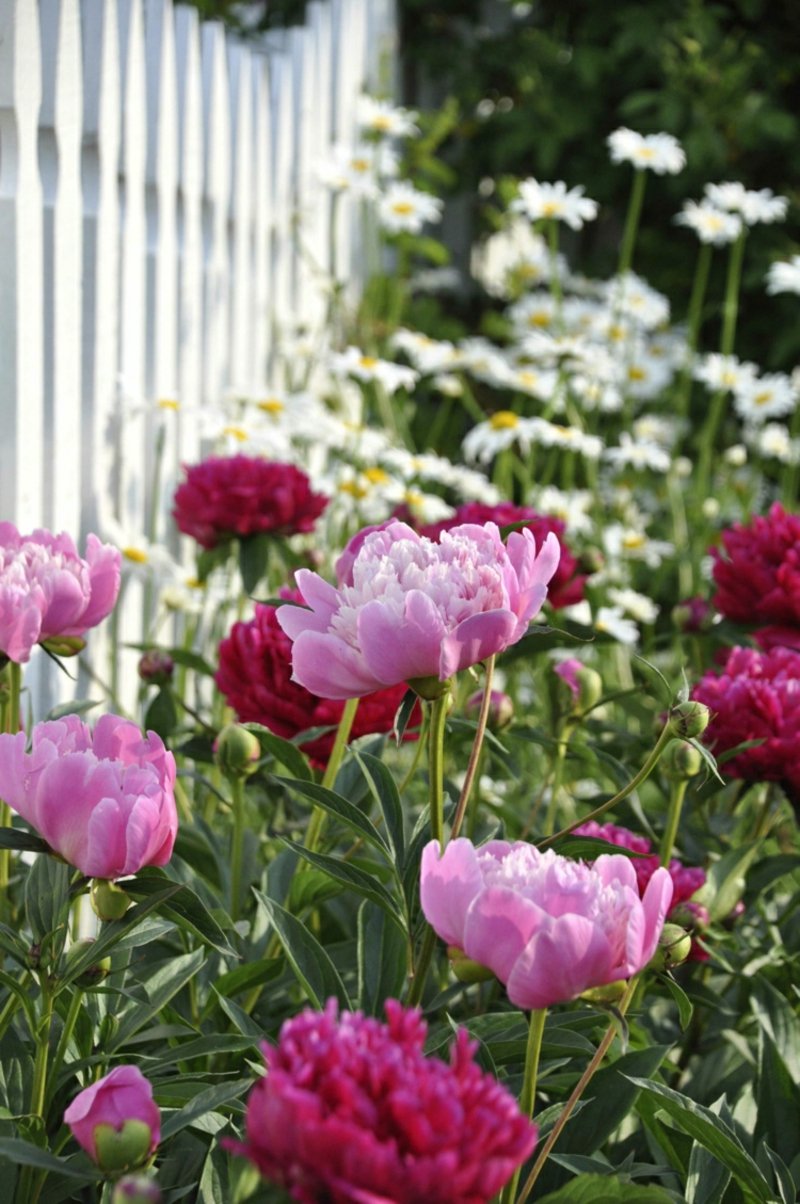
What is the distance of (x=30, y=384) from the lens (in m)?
1.40

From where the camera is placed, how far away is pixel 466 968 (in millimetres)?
563

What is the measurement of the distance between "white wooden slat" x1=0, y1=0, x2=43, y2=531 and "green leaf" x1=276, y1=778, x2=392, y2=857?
76cm

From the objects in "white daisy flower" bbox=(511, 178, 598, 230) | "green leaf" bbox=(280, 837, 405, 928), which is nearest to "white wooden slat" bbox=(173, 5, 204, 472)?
"white daisy flower" bbox=(511, 178, 598, 230)

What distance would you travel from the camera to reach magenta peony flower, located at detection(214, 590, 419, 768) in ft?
3.14

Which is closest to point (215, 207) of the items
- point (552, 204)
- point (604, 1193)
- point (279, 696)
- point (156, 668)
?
point (552, 204)

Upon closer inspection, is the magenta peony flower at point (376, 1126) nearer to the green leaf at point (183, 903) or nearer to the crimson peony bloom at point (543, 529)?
the green leaf at point (183, 903)

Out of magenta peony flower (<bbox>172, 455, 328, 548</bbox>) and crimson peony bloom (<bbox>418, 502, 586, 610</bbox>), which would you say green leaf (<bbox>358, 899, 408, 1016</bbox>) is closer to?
crimson peony bloom (<bbox>418, 502, 586, 610</bbox>)

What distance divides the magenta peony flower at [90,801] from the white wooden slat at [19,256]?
0.78 m

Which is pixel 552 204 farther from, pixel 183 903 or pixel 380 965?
pixel 183 903

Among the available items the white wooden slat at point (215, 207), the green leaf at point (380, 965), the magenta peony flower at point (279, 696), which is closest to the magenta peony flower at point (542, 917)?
the green leaf at point (380, 965)

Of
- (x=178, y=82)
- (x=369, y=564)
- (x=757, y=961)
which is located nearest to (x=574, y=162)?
(x=178, y=82)

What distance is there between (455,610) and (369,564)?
5 centimetres

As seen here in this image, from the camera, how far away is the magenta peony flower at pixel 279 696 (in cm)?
96

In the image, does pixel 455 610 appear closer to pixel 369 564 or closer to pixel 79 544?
pixel 369 564
